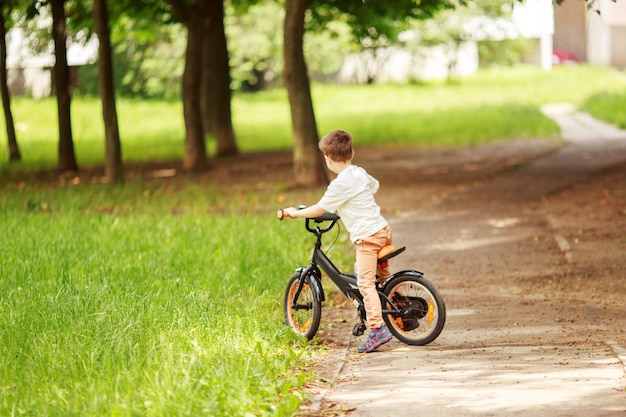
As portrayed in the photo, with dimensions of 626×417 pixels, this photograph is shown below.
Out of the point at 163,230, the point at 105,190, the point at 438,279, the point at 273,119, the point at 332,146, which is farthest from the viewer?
the point at 273,119

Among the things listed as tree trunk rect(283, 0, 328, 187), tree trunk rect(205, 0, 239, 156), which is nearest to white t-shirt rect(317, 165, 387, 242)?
tree trunk rect(283, 0, 328, 187)

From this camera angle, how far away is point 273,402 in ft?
20.2

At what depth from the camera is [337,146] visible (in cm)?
776

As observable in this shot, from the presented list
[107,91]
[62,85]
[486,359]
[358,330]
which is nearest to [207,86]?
[62,85]

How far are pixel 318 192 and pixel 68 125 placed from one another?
24.1 ft

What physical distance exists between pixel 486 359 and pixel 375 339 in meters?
0.89

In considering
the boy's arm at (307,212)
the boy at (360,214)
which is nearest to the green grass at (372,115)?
the boy's arm at (307,212)

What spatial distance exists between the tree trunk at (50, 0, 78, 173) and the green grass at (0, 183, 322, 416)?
942 centimetres

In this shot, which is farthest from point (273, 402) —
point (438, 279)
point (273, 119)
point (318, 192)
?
point (273, 119)

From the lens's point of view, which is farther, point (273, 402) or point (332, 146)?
point (332, 146)

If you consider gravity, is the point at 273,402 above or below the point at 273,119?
above

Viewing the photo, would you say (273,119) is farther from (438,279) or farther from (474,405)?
(474,405)

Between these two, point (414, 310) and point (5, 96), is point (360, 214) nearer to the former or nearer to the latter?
point (414, 310)

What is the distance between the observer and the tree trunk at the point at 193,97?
22953mm
